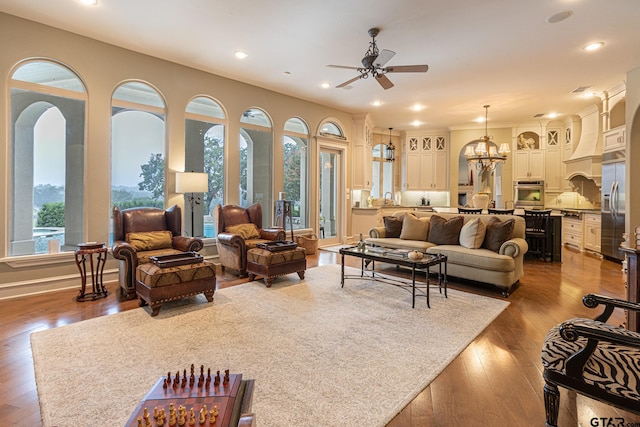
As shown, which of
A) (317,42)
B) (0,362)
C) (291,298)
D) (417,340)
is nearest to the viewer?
(0,362)

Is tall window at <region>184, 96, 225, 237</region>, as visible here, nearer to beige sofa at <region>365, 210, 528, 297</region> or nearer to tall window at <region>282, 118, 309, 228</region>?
tall window at <region>282, 118, 309, 228</region>

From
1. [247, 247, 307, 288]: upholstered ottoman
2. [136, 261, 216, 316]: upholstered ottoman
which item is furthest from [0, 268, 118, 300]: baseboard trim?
[247, 247, 307, 288]: upholstered ottoman

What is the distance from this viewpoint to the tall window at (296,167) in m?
6.93

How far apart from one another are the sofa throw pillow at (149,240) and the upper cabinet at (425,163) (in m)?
7.75

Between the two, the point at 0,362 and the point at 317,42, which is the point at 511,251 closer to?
the point at 317,42

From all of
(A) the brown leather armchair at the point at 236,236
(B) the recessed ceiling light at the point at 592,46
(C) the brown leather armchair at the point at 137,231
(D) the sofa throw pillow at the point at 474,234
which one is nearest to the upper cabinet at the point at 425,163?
(B) the recessed ceiling light at the point at 592,46

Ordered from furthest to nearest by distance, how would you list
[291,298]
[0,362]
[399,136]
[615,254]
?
[399,136], [615,254], [291,298], [0,362]

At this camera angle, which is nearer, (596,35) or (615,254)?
(596,35)

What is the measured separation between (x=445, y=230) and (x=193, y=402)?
14.7 ft

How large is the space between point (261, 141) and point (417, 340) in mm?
5000

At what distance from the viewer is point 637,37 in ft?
13.8

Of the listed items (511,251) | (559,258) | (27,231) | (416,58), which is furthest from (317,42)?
(559,258)

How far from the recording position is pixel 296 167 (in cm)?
714

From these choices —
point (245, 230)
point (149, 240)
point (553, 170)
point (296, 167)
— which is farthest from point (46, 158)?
point (553, 170)
